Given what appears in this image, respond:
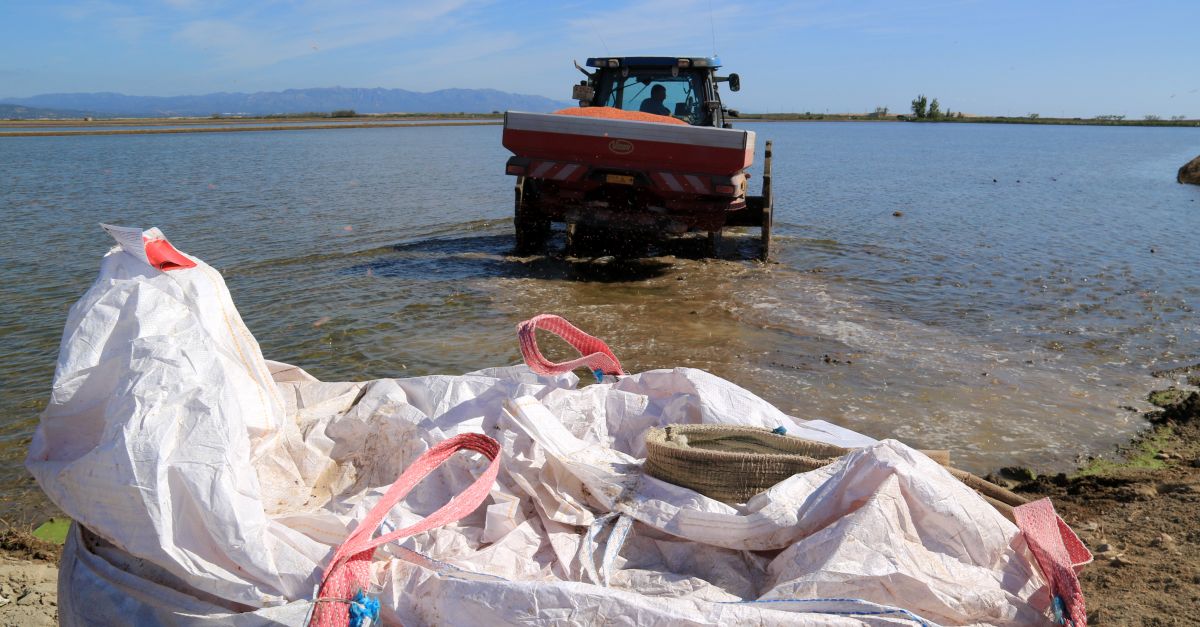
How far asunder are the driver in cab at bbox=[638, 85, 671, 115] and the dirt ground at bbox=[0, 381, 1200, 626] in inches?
270

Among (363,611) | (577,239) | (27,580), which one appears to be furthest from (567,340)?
(577,239)

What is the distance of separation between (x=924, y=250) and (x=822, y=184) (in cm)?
929

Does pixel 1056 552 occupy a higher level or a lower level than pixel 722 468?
lower

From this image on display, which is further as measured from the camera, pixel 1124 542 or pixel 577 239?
pixel 577 239

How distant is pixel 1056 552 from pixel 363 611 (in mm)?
1715

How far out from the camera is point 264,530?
6.28 feet

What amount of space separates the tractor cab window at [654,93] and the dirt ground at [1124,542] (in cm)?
680

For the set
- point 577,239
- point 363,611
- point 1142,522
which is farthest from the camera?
point 577,239

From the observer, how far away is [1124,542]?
2795mm

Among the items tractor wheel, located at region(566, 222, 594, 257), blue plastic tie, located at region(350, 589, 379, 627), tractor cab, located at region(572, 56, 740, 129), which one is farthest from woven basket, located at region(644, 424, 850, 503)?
tractor cab, located at region(572, 56, 740, 129)

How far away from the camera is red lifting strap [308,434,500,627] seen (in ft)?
5.71

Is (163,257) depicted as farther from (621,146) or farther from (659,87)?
(659,87)

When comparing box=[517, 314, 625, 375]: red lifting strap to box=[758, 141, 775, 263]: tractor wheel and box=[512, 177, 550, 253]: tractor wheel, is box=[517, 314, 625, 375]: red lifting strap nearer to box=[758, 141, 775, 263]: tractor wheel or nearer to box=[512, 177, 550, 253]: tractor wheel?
box=[512, 177, 550, 253]: tractor wheel

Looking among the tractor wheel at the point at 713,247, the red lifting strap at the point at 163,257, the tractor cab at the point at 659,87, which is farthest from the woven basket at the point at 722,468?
the tractor cab at the point at 659,87
